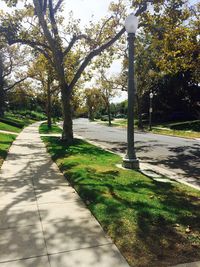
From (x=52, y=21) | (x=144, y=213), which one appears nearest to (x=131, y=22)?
(x=144, y=213)

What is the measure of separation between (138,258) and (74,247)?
87cm

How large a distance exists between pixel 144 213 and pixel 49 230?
5.35 feet

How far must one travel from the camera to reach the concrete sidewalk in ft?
13.6

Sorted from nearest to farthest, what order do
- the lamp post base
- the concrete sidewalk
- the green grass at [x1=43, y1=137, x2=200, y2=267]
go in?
the concrete sidewalk < the green grass at [x1=43, y1=137, x2=200, y2=267] < the lamp post base

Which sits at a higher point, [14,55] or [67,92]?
[14,55]

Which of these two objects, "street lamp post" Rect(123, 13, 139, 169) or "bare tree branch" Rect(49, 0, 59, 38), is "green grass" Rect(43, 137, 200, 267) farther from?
"bare tree branch" Rect(49, 0, 59, 38)

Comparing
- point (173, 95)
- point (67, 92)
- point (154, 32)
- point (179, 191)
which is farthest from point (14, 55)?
point (179, 191)

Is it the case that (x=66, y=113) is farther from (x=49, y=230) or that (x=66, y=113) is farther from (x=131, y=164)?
(x=49, y=230)

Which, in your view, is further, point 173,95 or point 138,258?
point 173,95

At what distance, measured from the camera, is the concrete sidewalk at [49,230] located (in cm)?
415

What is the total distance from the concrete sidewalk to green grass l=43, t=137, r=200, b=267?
23 cm

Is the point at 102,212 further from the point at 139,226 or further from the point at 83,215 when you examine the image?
the point at 139,226

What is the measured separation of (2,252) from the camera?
4355 millimetres

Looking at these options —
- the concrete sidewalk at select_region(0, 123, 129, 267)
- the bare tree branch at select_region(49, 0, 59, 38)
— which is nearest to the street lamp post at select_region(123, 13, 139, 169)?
the concrete sidewalk at select_region(0, 123, 129, 267)
